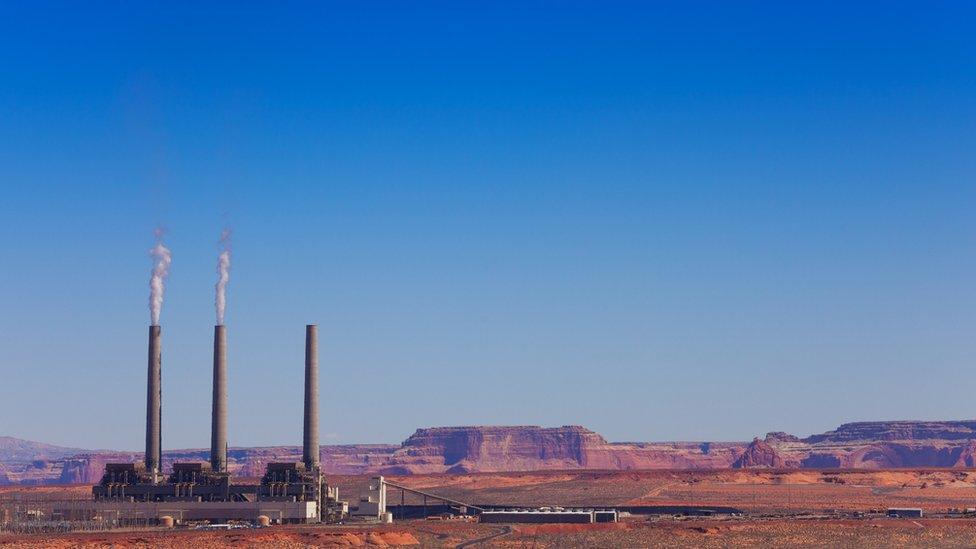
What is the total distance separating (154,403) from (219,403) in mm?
6713

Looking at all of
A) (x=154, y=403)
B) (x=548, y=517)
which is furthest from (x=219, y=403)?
(x=548, y=517)

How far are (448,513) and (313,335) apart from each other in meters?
25.4

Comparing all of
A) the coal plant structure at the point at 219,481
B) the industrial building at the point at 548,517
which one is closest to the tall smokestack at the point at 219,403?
the coal plant structure at the point at 219,481

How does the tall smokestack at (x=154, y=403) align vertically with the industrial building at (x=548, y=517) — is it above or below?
above

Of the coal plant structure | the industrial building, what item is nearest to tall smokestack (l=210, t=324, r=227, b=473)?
the coal plant structure

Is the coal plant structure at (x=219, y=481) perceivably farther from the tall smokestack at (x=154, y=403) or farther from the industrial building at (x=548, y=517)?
the industrial building at (x=548, y=517)

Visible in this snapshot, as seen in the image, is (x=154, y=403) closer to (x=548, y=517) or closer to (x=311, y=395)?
(x=311, y=395)

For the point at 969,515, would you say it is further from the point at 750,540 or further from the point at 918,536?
the point at 750,540

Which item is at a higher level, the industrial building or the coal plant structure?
the coal plant structure

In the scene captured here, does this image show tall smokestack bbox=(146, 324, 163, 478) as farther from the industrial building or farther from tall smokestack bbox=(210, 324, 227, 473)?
the industrial building

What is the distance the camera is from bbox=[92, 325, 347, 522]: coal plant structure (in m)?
138

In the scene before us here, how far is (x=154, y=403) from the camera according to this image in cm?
14838

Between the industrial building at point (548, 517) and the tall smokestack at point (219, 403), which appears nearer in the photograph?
the industrial building at point (548, 517)

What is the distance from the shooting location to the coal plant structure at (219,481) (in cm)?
13838
